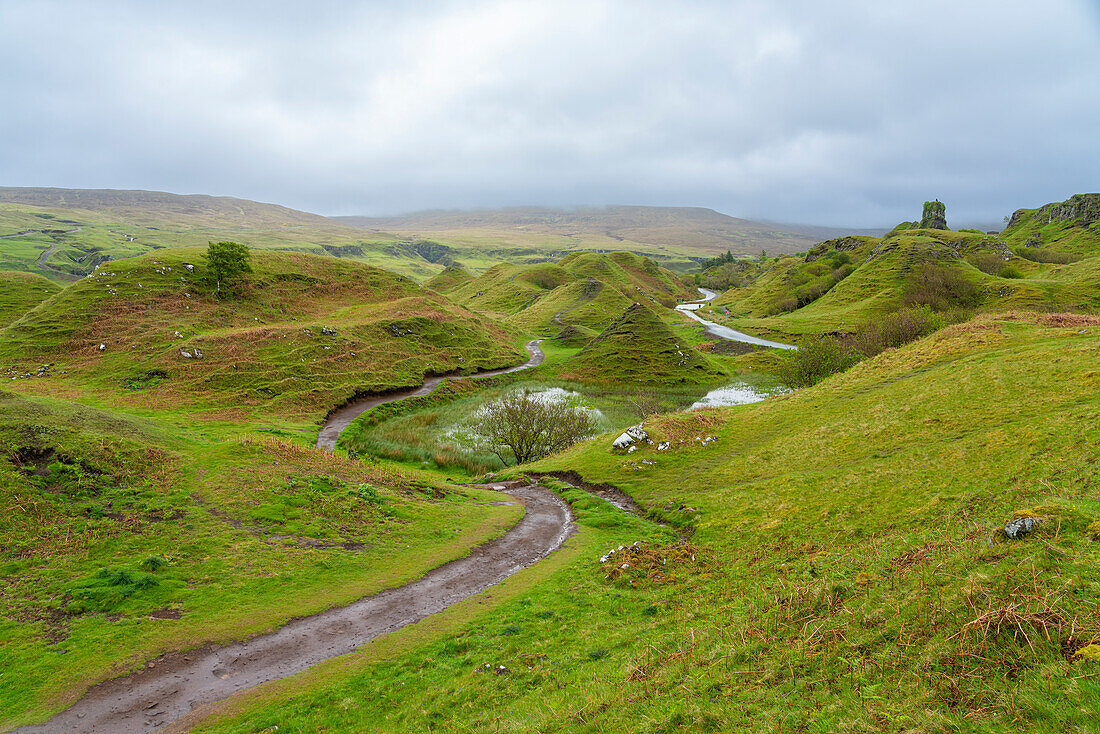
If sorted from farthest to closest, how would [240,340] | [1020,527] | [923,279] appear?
[923,279] → [240,340] → [1020,527]

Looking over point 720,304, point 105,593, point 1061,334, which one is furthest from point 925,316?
point 720,304

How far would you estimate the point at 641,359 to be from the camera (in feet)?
283

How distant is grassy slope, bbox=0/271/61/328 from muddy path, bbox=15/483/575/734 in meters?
106

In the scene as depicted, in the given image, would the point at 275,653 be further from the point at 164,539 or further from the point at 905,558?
the point at 905,558

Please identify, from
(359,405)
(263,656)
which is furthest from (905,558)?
(359,405)

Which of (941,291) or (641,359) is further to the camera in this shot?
(941,291)

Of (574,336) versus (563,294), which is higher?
(563,294)

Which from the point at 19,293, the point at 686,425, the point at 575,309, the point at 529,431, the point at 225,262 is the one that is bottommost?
the point at 529,431

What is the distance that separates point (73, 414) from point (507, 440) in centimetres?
2919

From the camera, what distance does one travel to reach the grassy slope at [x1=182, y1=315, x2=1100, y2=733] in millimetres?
5859

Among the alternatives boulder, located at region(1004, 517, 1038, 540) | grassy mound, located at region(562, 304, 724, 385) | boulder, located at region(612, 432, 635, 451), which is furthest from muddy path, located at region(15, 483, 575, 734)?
grassy mound, located at region(562, 304, 724, 385)

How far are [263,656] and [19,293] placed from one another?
12441 cm

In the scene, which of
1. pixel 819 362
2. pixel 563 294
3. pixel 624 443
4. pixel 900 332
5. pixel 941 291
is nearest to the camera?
pixel 624 443

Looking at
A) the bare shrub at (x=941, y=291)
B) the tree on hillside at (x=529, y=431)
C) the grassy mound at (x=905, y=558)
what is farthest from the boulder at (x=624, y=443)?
the bare shrub at (x=941, y=291)
